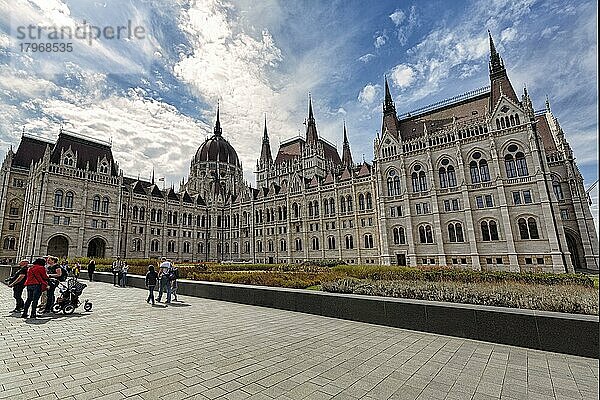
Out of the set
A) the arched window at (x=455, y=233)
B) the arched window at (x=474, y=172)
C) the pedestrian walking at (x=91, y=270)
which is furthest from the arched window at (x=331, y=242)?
the pedestrian walking at (x=91, y=270)

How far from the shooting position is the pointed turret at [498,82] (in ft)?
127

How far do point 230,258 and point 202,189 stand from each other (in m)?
25.0

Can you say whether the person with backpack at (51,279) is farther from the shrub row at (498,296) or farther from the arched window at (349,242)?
the arched window at (349,242)

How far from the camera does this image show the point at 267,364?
5.99 meters

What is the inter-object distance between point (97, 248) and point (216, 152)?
44432 millimetres

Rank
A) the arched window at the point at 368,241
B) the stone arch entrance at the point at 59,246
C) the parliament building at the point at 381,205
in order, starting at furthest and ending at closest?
the arched window at the point at 368,241
the stone arch entrance at the point at 59,246
the parliament building at the point at 381,205

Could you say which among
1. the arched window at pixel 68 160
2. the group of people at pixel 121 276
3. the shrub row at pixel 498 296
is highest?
the arched window at pixel 68 160

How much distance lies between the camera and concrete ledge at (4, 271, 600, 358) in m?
6.79

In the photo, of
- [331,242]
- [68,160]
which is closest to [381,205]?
[331,242]

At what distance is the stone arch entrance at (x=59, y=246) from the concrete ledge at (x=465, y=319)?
51.9 m

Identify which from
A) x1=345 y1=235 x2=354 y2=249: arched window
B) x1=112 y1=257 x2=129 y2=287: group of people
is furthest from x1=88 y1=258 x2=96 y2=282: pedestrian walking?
x1=345 y1=235 x2=354 y2=249: arched window

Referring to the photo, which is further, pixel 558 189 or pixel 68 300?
pixel 558 189

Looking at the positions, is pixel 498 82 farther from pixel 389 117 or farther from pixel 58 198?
pixel 58 198

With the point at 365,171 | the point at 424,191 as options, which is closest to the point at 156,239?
the point at 365,171
